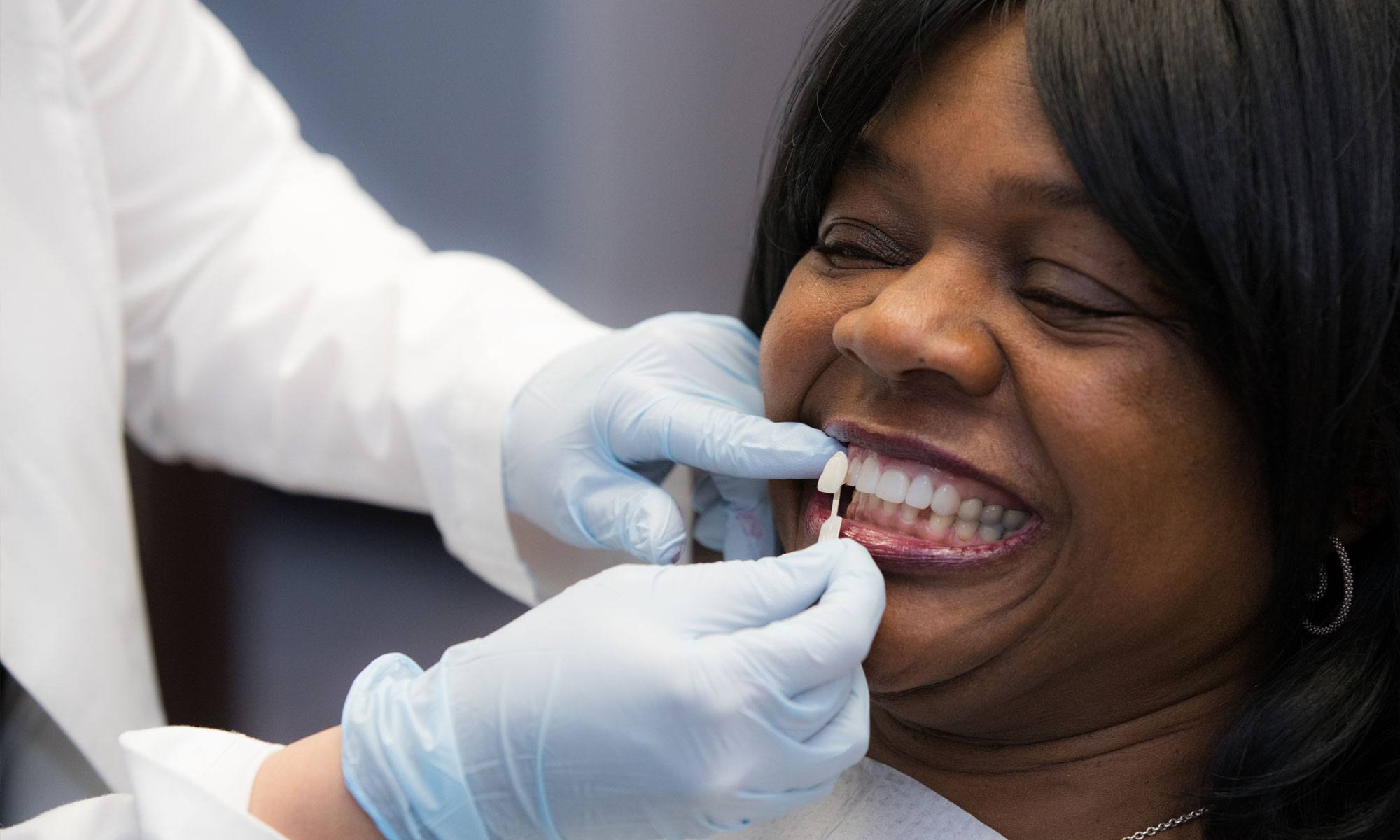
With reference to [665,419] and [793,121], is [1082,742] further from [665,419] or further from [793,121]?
[793,121]

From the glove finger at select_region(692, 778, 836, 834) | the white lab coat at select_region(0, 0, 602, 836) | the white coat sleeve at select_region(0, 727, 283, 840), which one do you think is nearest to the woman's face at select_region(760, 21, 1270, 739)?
the glove finger at select_region(692, 778, 836, 834)

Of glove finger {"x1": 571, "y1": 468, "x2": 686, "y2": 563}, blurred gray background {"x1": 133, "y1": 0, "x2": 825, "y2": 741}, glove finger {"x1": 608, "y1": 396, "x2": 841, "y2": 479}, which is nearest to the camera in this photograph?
glove finger {"x1": 608, "y1": 396, "x2": 841, "y2": 479}

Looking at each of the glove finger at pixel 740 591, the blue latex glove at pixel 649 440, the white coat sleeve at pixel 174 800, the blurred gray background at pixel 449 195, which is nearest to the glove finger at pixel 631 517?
the blue latex glove at pixel 649 440

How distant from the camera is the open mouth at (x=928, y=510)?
103 centimetres

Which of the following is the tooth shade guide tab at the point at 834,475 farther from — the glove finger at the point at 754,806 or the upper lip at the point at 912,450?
the glove finger at the point at 754,806

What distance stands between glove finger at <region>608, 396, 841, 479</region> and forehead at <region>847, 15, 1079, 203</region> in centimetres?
25

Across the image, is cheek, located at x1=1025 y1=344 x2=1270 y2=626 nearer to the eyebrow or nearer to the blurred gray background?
the eyebrow

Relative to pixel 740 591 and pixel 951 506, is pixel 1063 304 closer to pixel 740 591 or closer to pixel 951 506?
pixel 951 506

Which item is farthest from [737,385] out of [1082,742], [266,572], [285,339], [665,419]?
[266,572]

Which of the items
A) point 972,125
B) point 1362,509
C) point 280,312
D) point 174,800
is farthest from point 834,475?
point 280,312

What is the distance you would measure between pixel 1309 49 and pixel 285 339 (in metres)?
1.28

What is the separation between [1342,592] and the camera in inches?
42.3

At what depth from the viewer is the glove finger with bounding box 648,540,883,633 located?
38.3 inches

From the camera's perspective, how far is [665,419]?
4.16 ft
